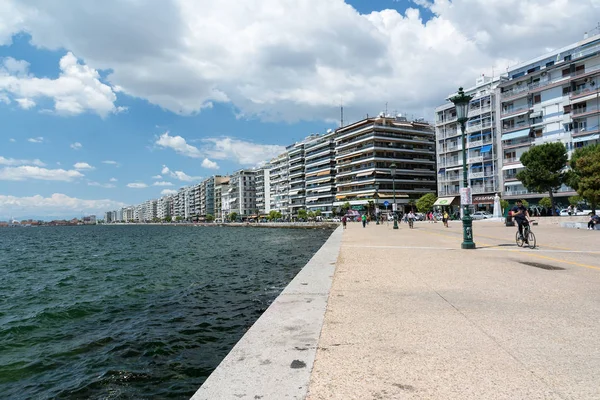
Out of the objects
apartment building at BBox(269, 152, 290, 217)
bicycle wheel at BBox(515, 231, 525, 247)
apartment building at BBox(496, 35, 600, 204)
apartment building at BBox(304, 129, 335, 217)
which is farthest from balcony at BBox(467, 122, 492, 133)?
apartment building at BBox(269, 152, 290, 217)

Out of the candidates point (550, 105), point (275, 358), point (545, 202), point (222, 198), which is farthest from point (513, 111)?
point (222, 198)

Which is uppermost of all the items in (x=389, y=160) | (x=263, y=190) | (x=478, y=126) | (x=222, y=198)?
(x=478, y=126)

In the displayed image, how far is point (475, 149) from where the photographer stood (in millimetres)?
67500

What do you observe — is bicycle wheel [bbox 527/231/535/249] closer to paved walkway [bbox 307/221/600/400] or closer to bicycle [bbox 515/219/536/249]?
bicycle [bbox 515/219/536/249]

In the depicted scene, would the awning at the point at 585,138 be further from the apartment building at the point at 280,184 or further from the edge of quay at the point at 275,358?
the apartment building at the point at 280,184

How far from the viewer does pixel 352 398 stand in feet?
9.24

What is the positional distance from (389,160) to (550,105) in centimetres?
3360

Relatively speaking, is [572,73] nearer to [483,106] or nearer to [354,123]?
[483,106]

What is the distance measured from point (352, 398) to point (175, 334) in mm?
6128

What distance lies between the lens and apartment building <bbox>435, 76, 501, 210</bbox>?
212 ft

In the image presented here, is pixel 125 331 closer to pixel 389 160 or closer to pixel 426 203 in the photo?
pixel 426 203

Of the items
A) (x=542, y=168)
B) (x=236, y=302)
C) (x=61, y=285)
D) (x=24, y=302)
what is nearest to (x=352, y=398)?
(x=236, y=302)

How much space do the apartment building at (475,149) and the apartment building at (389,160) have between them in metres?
10.5

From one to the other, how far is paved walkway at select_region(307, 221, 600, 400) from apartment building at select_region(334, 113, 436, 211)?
74.7m
